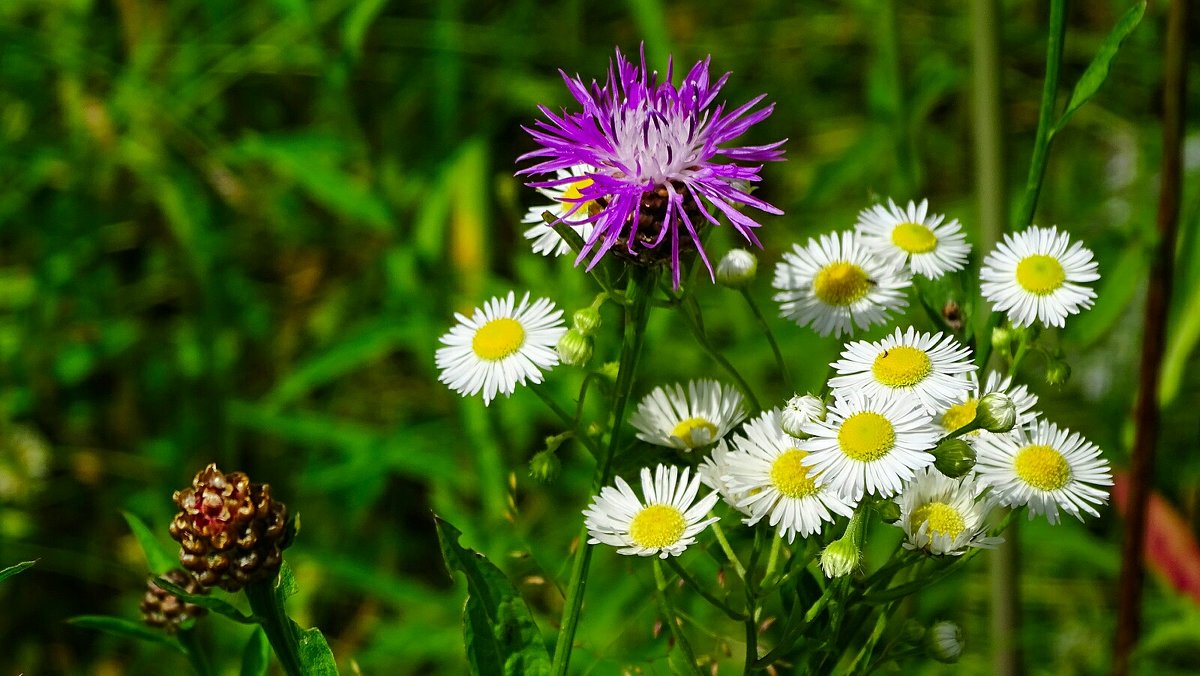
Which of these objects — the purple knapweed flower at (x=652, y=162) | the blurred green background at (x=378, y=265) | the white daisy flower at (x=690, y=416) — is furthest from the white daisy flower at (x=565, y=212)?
the blurred green background at (x=378, y=265)

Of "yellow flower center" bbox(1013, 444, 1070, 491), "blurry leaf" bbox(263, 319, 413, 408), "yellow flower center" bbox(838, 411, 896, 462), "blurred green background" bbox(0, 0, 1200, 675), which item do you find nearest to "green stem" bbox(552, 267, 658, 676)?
"yellow flower center" bbox(838, 411, 896, 462)

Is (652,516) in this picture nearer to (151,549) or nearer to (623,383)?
(623,383)

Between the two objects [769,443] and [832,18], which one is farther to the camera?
[832,18]

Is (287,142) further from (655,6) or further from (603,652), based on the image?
(603,652)

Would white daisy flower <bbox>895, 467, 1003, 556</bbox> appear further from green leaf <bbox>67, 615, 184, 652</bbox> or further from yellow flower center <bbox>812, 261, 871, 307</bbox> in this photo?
green leaf <bbox>67, 615, 184, 652</bbox>

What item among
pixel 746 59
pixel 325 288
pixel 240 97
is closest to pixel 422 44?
pixel 240 97

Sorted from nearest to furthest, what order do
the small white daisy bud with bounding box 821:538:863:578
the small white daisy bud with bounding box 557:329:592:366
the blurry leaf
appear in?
1. the small white daisy bud with bounding box 821:538:863:578
2. the small white daisy bud with bounding box 557:329:592:366
3. the blurry leaf
